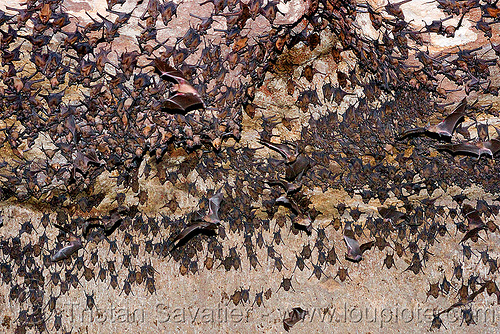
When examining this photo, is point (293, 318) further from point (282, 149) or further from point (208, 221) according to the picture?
point (282, 149)

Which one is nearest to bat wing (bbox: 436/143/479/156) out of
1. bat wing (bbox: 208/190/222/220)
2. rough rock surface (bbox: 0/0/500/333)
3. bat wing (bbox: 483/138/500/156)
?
bat wing (bbox: 483/138/500/156)

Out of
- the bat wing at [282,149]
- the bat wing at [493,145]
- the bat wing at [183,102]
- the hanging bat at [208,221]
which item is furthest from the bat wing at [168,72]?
the bat wing at [493,145]

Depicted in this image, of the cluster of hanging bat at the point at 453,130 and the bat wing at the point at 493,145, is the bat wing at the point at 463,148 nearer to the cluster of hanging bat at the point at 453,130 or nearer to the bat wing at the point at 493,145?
the cluster of hanging bat at the point at 453,130

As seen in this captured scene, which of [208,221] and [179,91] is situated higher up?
[179,91]

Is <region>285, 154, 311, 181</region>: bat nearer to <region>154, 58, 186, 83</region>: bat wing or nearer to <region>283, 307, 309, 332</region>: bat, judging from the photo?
<region>154, 58, 186, 83</region>: bat wing

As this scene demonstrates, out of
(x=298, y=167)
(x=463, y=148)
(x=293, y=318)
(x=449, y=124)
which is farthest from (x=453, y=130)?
(x=293, y=318)

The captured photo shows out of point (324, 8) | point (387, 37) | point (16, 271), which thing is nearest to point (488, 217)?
point (387, 37)
